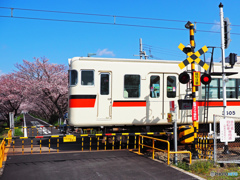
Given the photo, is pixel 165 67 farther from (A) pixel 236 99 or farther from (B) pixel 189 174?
(B) pixel 189 174

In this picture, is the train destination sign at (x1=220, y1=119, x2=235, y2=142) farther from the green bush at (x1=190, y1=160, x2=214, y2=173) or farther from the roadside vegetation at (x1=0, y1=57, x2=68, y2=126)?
the roadside vegetation at (x1=0, y1=57, x2=68, y2=126)

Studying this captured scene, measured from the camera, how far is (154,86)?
1052cm

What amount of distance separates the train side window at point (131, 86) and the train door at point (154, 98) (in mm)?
506

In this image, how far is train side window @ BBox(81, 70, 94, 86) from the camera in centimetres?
995

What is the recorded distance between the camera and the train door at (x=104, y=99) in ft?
32.6

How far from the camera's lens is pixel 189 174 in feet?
23.8

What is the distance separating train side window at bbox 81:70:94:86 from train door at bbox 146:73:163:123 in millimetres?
2486

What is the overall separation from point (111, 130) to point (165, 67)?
368 centimetres

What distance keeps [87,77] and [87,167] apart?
370 cm

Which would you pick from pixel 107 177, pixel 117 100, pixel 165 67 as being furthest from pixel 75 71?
pixel 107 177

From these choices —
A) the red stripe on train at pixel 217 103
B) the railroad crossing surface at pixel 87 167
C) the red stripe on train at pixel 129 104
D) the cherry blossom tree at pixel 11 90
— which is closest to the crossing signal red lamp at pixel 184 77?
the red stripe on train at pixel 129 104

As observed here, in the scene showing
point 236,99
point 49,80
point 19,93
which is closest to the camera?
point 236,99

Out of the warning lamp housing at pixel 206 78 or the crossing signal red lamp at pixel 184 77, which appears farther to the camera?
the warning lamp housing at pixel 206 78

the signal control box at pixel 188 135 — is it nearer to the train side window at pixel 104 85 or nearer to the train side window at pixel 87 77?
the train side window at pixel 104 85
